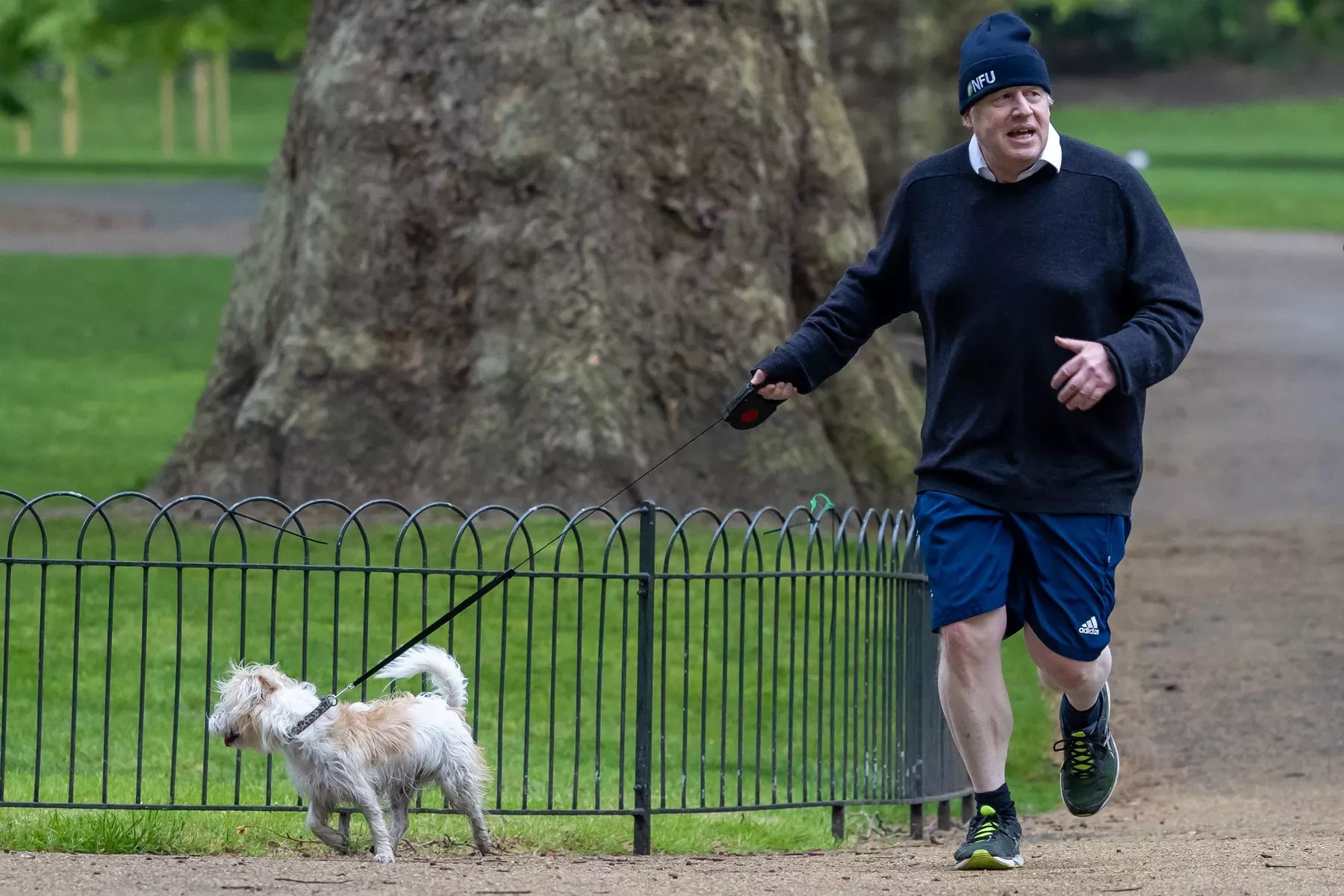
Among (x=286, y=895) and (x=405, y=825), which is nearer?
(x=286, y=895)

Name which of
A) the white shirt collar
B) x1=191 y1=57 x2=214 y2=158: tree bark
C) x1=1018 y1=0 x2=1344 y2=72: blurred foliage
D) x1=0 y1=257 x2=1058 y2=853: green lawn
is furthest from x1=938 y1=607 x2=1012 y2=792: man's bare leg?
x1=191 y1=57 x2=214 y2=158: tree bark

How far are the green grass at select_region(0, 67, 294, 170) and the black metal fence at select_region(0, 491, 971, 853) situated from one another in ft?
133

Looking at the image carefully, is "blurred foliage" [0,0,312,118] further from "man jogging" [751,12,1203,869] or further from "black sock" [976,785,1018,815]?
"black sock" [976,785,1018,815]

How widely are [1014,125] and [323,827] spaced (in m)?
2.86

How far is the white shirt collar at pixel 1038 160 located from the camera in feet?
17.9

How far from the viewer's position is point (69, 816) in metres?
6.52

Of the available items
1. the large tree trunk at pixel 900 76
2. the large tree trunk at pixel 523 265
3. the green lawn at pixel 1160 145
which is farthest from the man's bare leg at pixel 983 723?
the green lawn at pixel 1160 145

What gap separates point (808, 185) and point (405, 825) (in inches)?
300

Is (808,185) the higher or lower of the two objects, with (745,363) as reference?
higher

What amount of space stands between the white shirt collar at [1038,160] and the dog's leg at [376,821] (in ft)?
8.11

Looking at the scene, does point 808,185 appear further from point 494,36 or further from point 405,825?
point 405,825

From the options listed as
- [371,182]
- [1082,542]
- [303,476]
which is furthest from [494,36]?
[1082,542]

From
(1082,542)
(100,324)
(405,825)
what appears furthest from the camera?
(100,324)

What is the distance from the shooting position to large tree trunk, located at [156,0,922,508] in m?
11.9
